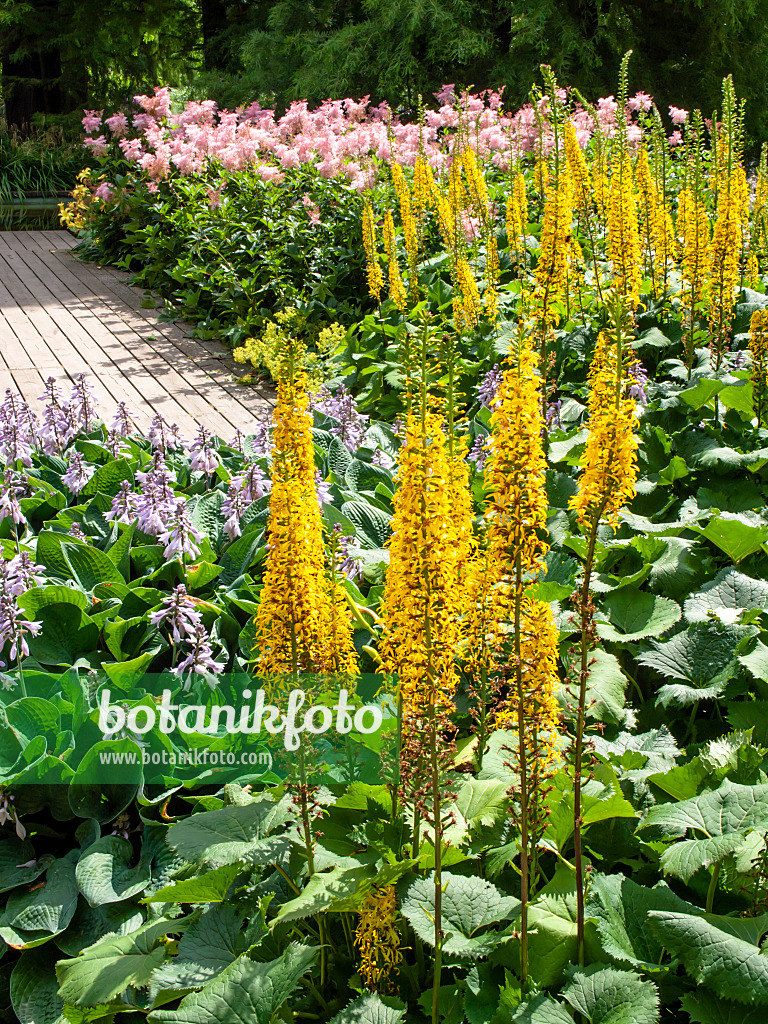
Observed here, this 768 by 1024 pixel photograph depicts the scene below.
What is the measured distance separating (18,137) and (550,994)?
16.3 m

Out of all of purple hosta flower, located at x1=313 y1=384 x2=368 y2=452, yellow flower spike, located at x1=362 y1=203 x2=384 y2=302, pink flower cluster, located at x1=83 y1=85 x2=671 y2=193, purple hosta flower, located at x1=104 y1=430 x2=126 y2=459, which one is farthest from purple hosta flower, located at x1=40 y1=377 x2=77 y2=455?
pink flower cluster, located at x1=83 y1=85 x2=671 y2=193

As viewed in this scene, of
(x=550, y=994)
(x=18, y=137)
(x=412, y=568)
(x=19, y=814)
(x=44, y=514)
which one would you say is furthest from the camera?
(x=18, y=137)

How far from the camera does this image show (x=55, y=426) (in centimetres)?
417

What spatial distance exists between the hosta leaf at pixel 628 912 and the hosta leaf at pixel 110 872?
1.15 meters

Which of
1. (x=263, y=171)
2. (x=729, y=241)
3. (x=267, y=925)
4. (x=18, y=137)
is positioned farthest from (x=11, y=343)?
(x=18, y=137)

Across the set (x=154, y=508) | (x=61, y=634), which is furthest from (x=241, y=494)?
(x=61, y=634)

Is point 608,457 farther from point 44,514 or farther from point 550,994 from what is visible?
point 44,514

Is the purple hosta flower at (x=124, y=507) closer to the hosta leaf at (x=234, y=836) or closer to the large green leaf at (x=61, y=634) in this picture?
the large green leaf at (x=61, y=634)

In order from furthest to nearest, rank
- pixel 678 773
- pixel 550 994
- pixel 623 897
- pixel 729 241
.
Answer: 1. pixel 729 241
2. pixel 678 773
3. pixel 623 897
4. pixel 550 994

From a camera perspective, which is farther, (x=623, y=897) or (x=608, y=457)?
(x=623, y=897)

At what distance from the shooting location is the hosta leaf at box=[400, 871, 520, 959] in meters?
1.64

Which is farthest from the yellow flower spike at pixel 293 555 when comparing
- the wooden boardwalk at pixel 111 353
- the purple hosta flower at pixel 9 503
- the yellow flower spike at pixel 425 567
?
the wooden boardwalk at pixel 111 353

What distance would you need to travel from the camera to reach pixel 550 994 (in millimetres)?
1665

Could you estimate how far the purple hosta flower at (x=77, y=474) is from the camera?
3.84 metres
